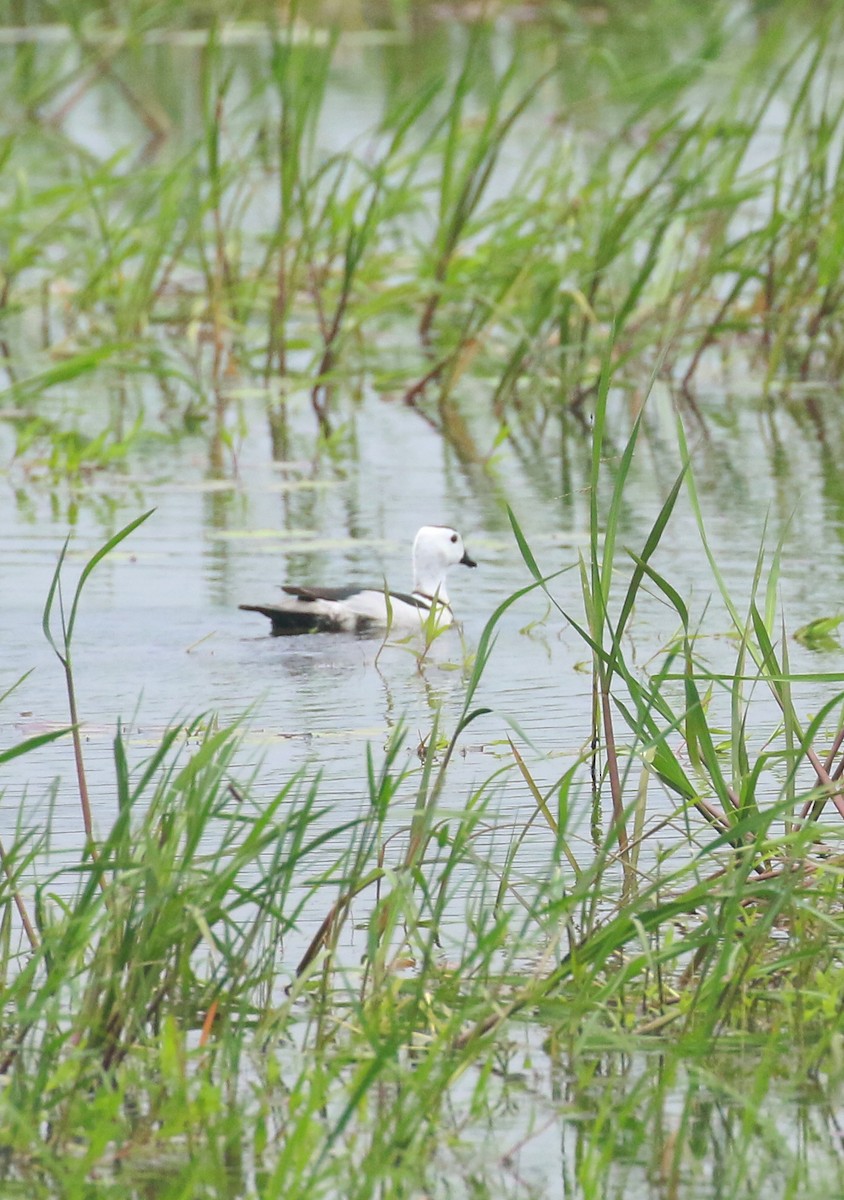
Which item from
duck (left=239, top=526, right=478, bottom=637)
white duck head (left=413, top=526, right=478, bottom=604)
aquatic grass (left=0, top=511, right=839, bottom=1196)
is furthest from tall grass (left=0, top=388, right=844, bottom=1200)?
white duck head (left=413, top=526, right=478, bottom=604)

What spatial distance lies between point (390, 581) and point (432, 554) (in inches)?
21.6

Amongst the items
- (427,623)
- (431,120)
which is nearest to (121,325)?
(427,623)

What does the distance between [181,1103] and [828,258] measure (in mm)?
7901

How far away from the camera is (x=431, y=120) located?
61.9 ft

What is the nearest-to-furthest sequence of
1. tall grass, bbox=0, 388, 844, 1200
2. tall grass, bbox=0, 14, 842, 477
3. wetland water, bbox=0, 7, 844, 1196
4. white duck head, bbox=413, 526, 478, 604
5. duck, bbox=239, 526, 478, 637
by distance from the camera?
tall grass, bbox=0, 388, 844, 1200 < wetland water, bbox=0, 7, 844, 1196 < duck, bbox=239, 526, 478, 637 < white duck head, bbox=413, 526, 478, 604 < tall grass, bbox=0, 14, 842, 477

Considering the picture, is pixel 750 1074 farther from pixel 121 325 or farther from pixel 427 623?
pixel 121 325

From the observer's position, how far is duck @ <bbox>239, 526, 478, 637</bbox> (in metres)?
6.90

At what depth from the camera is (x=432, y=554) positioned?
24.1 feet

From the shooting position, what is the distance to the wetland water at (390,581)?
368 cm

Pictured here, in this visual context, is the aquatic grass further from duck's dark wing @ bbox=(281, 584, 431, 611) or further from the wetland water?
duck's dark wing @ bbox=(281, 584, 431, 611)

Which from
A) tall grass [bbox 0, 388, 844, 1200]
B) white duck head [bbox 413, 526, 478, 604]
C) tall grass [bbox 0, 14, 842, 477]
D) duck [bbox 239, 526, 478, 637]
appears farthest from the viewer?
tall grass [bbox 0, 14, 842, 477]

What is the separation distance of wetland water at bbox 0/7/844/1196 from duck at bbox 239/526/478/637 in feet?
0.23

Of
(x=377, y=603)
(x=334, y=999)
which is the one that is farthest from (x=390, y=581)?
(x=334, y=999)

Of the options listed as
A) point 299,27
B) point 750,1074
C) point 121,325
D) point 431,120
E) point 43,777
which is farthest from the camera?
point 299,27
